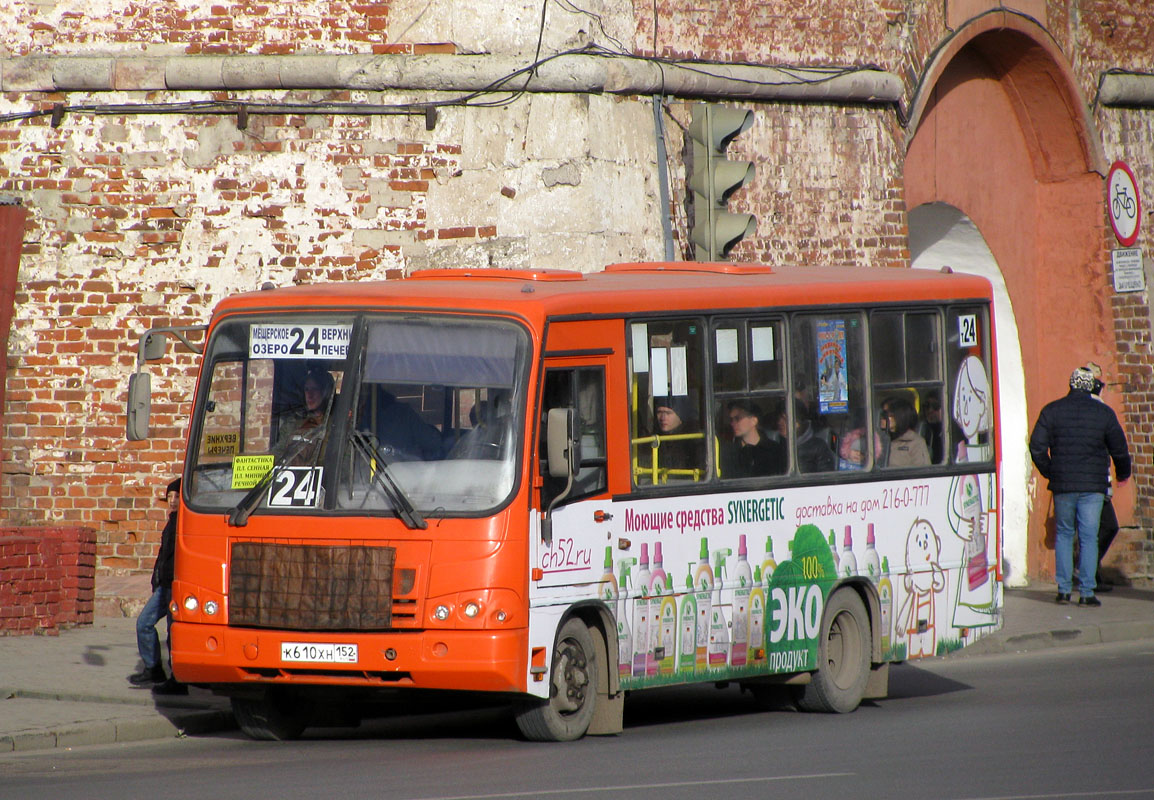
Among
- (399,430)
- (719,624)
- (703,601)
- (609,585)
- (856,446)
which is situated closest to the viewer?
(399,430)

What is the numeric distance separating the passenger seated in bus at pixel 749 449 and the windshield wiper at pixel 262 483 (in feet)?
8.32

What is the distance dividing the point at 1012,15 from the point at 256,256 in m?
9.00

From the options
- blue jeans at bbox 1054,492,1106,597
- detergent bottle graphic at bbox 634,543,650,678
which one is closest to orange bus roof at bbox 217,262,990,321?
detergent bottle graphic at bbox 634,543,650,678

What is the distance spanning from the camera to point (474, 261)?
15.0 metres

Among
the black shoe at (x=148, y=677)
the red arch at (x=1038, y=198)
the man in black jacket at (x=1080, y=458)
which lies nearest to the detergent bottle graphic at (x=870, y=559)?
the black shoe at (x=148, y=677)

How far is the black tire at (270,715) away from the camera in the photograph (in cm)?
1005

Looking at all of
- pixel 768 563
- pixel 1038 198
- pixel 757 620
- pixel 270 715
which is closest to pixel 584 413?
pixel 768 563

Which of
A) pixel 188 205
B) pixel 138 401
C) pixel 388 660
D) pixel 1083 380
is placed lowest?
pixel 388 660

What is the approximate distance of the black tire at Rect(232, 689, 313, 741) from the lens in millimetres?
10055

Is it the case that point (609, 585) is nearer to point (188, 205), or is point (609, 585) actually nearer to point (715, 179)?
point (715, 179)

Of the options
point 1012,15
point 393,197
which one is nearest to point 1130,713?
point 393,197

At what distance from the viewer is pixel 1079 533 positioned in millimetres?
17031

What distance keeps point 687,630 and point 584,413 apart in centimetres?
146

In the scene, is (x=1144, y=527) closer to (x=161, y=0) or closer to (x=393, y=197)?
(x=393, y=197)
